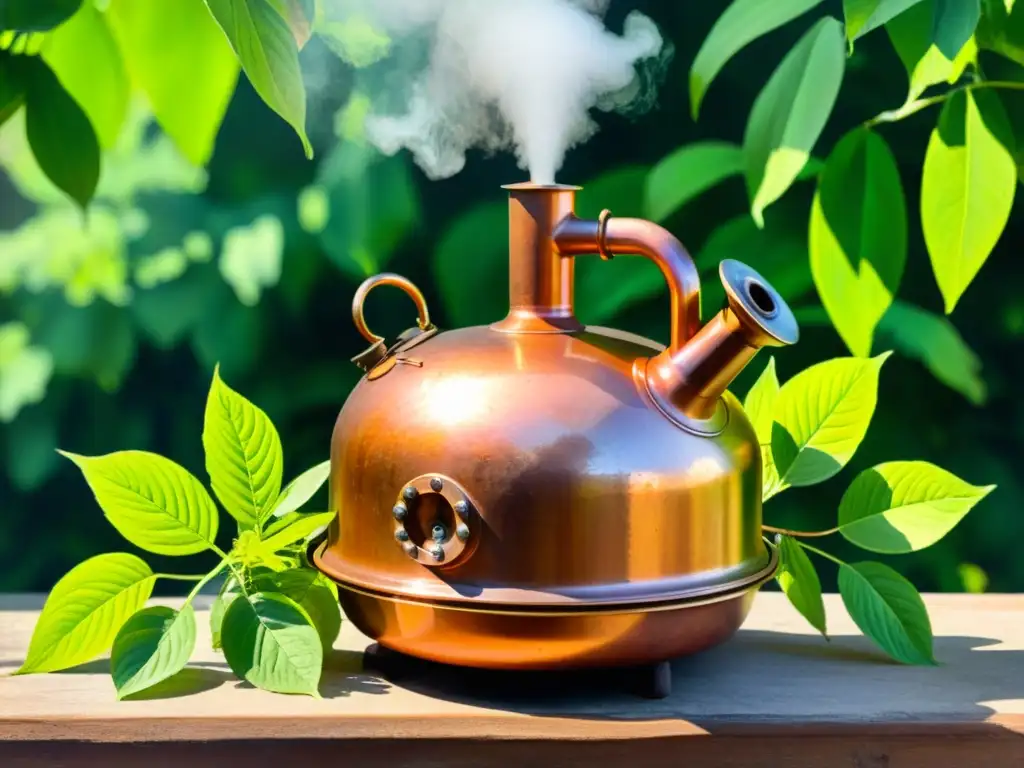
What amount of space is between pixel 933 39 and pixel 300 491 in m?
0.79

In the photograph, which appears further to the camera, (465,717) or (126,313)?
(126,313)

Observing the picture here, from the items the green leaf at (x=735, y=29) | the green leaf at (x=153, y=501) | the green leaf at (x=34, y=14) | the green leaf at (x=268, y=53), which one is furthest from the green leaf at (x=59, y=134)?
the green leaf at (x=735, y=29)

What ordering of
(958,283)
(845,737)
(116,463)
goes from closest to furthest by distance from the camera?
(845,737) → (116,463) → (958,283)

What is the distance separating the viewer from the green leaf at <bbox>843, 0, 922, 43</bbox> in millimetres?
1153

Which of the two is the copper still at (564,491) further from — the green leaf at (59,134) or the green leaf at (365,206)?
the green leaf at (365,206)

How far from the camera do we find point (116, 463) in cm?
108

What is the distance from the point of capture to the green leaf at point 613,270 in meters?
1.61

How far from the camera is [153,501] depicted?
1.10m

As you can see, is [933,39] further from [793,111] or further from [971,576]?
[971,576]

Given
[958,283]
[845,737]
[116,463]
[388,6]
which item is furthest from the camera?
[388,6]

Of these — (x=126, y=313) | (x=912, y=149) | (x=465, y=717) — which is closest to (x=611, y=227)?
(x=465, y=717)

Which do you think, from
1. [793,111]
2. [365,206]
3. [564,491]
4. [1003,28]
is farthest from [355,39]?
[564,491]

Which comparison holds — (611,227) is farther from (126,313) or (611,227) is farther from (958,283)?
(126,313)

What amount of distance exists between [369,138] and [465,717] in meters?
A: 0.90
